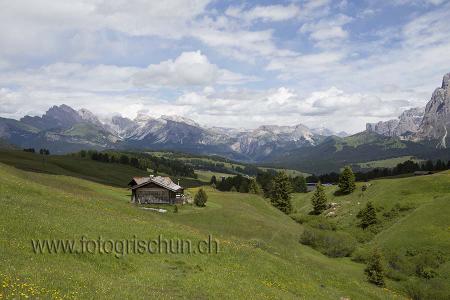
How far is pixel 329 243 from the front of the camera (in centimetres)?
7731

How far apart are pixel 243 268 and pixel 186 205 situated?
50041 millimetres

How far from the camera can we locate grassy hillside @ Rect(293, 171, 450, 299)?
213 feet

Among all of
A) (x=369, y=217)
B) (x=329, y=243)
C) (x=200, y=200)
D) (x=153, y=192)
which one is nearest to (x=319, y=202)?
(x=369, y=217)

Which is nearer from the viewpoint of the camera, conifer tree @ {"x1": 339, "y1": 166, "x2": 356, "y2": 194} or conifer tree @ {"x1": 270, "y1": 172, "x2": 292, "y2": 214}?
conifer tree @ {"x1": 270, "y1": 172, "x2": 292, "y2": 214}

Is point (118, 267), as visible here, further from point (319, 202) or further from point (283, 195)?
point (319, 202)

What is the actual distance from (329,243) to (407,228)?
65.2ft

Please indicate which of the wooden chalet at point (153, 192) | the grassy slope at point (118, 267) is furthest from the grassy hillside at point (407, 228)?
the wooden chalet at point (153, 192)

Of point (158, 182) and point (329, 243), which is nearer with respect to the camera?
point (329, 243)

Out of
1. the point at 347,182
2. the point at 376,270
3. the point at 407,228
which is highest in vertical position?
the point at 347,182

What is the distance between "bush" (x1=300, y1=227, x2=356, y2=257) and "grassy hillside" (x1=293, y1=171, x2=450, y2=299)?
146cm

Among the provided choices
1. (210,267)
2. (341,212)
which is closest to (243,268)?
(210,267)

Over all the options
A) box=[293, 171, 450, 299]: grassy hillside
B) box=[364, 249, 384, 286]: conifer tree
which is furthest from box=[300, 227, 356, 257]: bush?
box=[364, 249, 384, 286]: conifer tree

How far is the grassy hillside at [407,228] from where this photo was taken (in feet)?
213

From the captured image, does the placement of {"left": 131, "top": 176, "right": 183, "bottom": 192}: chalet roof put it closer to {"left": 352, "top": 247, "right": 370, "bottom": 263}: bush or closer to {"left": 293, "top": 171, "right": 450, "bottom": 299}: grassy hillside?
{"left": 293, "top": 171, "right": 450, "bottom": 299}: grassy hillside
